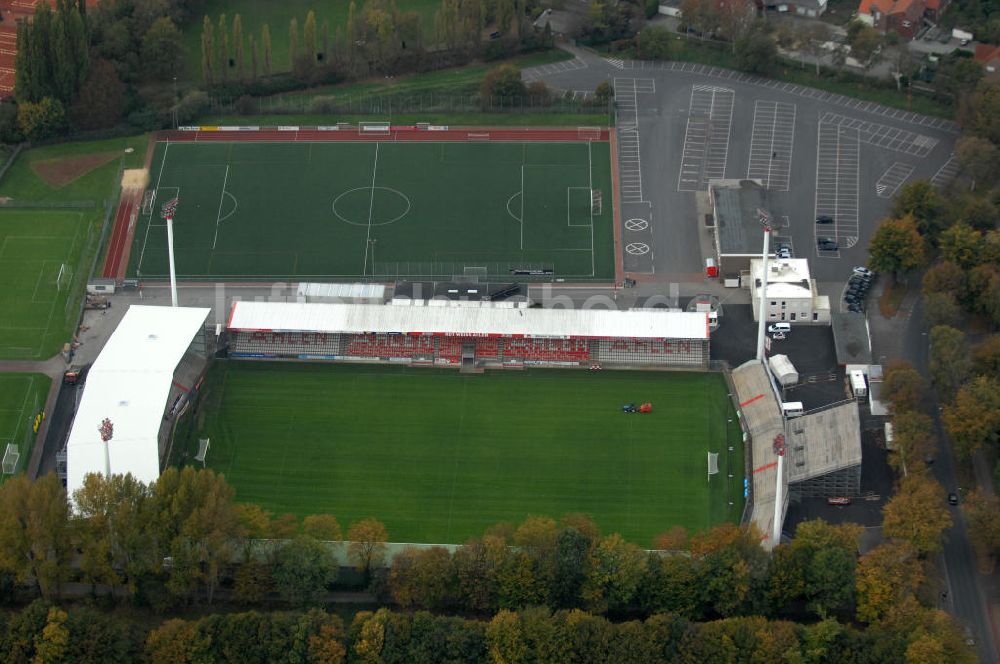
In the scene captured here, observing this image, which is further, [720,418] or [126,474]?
[720,418]

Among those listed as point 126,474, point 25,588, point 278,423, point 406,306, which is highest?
point 406,306

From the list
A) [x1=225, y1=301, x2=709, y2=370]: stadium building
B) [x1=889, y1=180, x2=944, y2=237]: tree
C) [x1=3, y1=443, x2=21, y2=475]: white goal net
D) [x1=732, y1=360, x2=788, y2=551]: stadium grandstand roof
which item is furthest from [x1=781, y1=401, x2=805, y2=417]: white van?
[x1=3, y1=443, x2=21, y2=475]: white goal net

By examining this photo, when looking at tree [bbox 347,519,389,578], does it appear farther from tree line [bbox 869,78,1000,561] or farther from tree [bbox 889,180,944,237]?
tree [bbox 889,180,944,237]

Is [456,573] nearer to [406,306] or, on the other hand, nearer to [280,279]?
[406,306]

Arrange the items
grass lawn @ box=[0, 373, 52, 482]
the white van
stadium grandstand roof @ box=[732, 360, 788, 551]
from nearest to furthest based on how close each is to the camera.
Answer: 1. stadium grandstand roof @ box=[732, 360, 788, 551]
2. the white van
3. grass lawn @ box=[0, 373, 52, 482]

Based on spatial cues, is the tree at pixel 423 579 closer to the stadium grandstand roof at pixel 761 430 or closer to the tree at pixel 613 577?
the tree at pixel 613 577

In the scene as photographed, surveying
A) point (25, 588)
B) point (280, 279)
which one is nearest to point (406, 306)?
point (280, 279)

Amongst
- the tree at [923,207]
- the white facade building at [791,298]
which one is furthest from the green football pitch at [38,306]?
the tree at [923,207]
